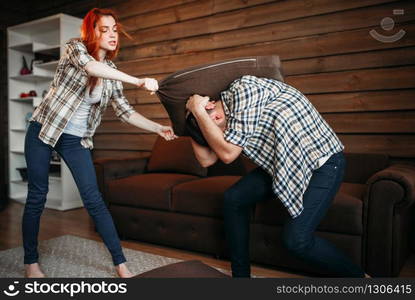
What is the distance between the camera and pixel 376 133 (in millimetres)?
2713

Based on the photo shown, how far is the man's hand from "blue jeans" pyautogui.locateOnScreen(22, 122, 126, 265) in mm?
772

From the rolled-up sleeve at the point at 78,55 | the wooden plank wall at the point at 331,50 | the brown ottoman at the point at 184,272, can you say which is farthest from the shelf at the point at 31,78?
the brown ottoman at the point at 184,272

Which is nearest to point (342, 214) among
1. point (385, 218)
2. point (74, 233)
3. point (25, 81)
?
point (385, 218)

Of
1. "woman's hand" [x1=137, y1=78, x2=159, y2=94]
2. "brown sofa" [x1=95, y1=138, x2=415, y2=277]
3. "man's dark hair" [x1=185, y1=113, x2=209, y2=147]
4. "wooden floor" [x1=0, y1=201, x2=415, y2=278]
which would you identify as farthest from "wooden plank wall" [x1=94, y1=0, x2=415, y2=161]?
"woman's hand" [x1=137, y1=78, x2=159, y2=94]

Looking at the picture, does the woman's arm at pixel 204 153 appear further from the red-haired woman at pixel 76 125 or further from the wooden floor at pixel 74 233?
the wooden floor at pixel 74 233

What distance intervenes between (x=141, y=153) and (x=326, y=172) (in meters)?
2.71

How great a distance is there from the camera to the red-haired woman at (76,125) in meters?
1.91

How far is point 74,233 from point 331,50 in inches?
97.3

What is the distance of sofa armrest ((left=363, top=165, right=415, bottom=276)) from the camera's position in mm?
1874

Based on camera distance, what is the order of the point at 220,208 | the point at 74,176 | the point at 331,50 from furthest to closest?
the point at 331,50 → the point at 220,208 → the point at 74,176

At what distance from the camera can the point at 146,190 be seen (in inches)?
108

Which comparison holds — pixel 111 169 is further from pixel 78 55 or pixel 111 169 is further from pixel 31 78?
pixel 31 78

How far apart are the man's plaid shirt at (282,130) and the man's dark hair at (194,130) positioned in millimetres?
200

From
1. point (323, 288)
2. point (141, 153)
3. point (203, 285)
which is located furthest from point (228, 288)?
point (141, 153)
